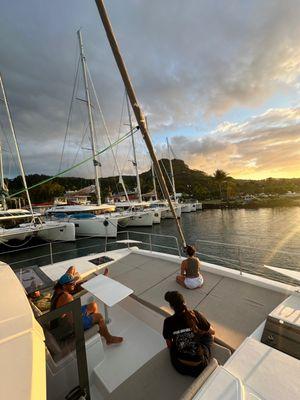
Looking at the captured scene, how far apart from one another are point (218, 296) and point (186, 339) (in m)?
2.00

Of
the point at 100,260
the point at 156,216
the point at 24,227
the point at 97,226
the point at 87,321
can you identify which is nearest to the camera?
the point at 87,321

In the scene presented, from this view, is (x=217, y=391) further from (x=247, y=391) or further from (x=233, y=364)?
(x=233, y=364)

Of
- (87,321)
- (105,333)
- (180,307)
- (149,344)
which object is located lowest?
(149,344)

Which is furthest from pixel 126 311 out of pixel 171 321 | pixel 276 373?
pixel 276 373

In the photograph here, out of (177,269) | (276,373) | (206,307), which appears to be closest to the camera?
(276,373)

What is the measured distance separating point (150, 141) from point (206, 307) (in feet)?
10.7

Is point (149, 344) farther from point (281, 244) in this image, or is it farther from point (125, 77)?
point (281, 244)

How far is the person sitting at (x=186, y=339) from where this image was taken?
2535 mm

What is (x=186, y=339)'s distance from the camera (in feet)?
8.59

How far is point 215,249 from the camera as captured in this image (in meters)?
17.7

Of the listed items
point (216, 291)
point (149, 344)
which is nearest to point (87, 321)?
point (149, 344)

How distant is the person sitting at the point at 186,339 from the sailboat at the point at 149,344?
18 cm

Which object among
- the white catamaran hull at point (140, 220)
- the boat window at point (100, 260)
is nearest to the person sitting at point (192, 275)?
the boat window at point (100, 260)

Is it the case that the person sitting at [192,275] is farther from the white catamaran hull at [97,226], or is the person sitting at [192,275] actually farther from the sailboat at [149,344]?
the white catamaran hull at [97,226]
